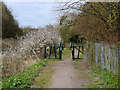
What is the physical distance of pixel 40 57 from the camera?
1644 centimetres


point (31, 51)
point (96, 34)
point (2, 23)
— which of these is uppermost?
point (2, 23)

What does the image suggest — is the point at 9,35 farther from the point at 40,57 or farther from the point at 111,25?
the point at 111,25

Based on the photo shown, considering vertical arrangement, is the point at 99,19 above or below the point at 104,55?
above

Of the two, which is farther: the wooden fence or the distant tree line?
the distant tree line

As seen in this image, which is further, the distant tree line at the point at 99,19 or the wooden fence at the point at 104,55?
the distant tree line at the point at 99,19

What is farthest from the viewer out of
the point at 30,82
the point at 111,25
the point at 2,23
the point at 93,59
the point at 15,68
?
the point at 2,23

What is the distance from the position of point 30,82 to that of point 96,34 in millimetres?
6461

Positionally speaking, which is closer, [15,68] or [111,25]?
[111,25]

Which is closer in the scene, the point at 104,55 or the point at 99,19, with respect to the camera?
the point at 104,55

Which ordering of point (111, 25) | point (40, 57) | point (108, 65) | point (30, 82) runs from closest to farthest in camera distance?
1. point (30, 82)
2. point (108, 65)
3. point (111, 25)
4. point (40, 57)

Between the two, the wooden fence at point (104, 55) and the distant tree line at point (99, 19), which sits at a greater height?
the distant tree line at point (99, 19)

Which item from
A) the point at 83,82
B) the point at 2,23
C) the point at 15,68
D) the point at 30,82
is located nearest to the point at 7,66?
the point at 15,68

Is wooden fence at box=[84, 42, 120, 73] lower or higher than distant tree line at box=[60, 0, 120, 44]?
lower

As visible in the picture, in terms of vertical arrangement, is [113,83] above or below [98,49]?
below
